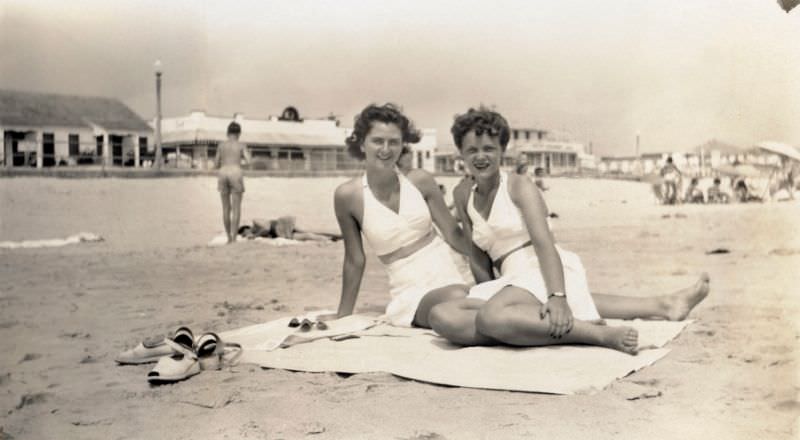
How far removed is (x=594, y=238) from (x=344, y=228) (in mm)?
5053

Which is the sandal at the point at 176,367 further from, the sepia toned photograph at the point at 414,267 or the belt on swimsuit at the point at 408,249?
the belt on swimsuit at the point at 408,249

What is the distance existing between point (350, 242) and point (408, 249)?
12.1 inches

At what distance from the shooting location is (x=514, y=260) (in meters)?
3.12

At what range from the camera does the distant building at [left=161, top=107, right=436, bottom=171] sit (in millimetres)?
5202

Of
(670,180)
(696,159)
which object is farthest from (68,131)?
(670,180)

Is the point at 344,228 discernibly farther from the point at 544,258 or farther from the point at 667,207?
the point at 667,207

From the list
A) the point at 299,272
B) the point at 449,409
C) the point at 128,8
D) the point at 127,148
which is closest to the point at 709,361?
the point at 449,409

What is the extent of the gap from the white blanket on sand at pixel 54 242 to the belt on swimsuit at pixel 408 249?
3.90m

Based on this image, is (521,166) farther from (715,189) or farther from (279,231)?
(715,189)

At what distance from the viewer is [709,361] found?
2838 millimetres

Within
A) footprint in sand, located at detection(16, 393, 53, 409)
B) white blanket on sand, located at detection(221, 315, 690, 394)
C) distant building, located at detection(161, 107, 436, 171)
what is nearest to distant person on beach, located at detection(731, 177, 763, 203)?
distant building, located at detection(161, 107, 436, 171)

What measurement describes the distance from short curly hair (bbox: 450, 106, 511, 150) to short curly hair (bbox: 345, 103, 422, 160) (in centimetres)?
40

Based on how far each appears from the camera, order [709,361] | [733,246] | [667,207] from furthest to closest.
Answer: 1. [667,207]
2. [733,246]
3. [709,361]

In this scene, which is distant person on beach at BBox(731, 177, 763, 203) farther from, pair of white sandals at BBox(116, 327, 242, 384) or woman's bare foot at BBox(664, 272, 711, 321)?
pair of white sandals at BBox(116, 327, 242, 384)
